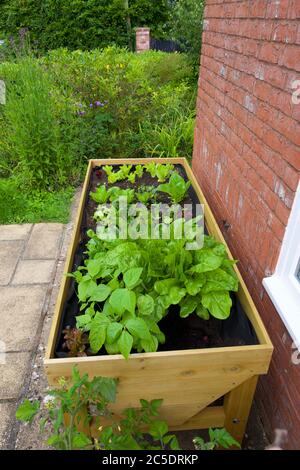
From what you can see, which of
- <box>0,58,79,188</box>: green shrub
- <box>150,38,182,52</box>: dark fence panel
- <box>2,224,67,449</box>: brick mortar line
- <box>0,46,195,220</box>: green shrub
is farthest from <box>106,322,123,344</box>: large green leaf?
<box>150,38,182,52</box>: dark fence panel

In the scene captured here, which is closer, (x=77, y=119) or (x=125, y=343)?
(x=125, y=343)

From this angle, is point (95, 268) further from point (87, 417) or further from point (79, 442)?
point (79, 442)

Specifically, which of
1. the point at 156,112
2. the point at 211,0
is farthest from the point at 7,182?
the point at 211,0

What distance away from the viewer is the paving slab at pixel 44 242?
3433 mm

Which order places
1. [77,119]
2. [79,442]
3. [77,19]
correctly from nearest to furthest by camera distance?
[79,442] < [77,119] < [77,19]

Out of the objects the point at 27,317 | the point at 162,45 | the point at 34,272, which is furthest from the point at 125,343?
the point at 162,45

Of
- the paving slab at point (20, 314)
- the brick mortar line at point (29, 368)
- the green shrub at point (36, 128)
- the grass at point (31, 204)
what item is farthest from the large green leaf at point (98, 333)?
the green shrub at point (36, 128)

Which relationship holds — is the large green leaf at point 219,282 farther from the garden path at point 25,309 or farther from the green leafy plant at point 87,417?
the garden path at point 25,309

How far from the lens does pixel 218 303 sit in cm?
163

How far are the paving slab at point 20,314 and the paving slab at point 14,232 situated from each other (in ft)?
2.86

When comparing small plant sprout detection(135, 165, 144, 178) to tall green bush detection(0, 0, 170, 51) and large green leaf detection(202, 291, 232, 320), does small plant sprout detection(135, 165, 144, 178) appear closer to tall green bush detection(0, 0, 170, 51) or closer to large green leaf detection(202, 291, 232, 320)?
large green leaf detection(202, 291, 232, 320)

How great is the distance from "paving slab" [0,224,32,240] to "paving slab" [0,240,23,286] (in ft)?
0.31

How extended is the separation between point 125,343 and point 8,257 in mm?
2391
